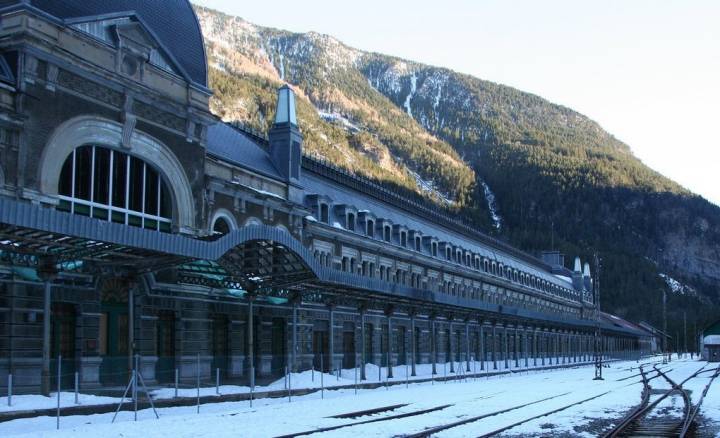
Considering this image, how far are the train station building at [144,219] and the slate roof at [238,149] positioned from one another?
17cm

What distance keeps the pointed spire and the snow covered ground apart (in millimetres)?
Answer: 16775

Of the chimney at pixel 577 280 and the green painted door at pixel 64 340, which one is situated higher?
the chimney at pixel 577 280

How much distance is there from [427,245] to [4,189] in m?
46.8

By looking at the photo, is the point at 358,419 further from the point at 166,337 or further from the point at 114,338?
the point at 166,337

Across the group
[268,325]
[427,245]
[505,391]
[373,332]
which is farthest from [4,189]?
[427,245]

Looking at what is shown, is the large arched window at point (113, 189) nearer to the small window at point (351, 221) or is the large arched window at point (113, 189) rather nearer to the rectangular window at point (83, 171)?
the rectangular window at point (83, 171)

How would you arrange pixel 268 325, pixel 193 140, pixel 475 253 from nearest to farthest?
1. pixel 193 140
2. pixel 268 325
3. pixel 475 253

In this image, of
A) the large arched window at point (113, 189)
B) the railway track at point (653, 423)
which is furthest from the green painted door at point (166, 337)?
the railway track at point (653, 423)

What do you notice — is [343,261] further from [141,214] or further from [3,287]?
[3,287]

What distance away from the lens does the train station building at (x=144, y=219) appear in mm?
26641

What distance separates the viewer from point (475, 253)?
82438 millimetres

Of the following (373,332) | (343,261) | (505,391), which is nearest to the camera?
(505,391)

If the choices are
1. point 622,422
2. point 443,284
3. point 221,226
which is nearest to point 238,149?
point 221,226

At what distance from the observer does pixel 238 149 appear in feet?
142
